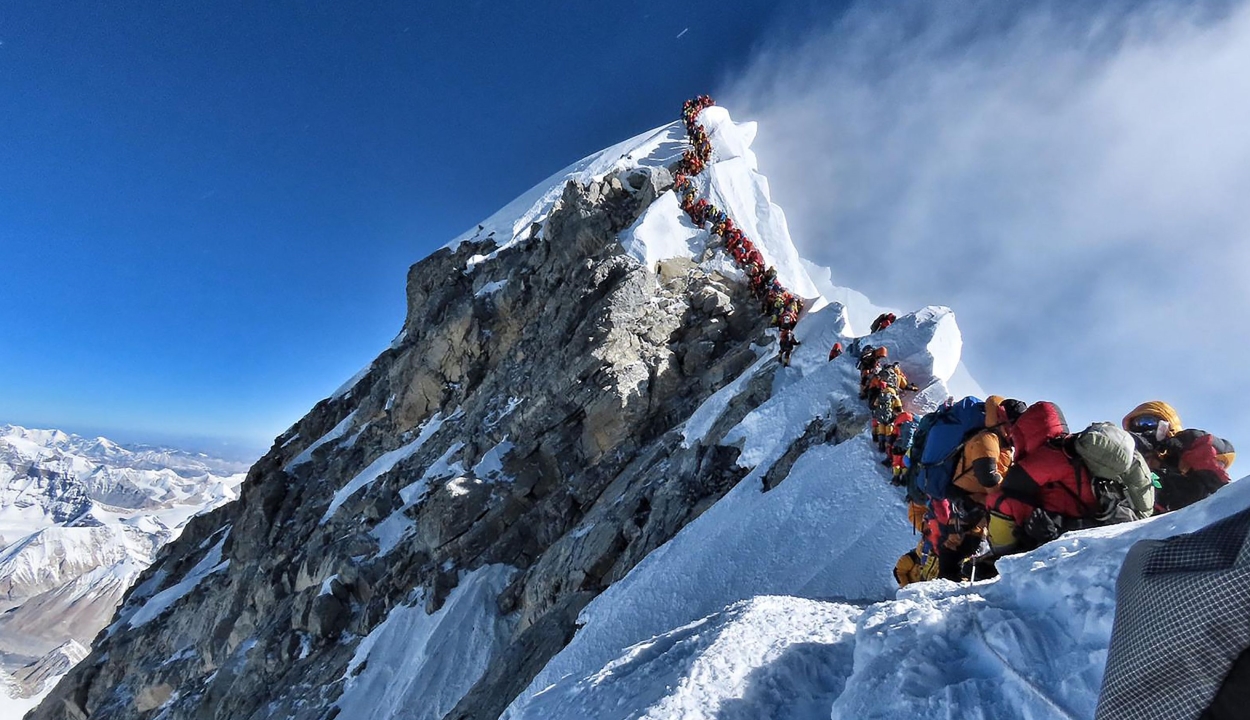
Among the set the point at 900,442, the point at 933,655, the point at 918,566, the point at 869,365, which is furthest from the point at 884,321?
the point at 933,655

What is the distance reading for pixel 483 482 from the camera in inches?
866

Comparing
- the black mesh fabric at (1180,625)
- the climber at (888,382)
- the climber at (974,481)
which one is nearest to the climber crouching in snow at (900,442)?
the climber at (974,481)

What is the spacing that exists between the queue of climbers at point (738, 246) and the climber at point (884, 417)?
5146 millimetres

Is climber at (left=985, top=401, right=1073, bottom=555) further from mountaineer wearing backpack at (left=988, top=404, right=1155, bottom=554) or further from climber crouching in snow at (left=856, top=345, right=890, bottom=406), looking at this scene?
climber crouching in snow at (left=856, top=345, right=890, bottom=406)

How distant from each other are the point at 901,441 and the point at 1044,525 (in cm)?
337

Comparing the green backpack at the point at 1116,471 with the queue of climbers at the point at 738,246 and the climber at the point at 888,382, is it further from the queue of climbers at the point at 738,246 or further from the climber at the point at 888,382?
the queue of climbers at the point at 738,246

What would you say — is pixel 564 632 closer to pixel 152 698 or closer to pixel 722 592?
pixel 722 592

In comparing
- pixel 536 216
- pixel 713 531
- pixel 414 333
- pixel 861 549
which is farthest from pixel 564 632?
pixel 536 216

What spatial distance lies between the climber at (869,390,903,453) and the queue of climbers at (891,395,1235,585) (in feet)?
7.75

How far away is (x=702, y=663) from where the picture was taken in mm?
4801

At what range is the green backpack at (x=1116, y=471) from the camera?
15.6 ft

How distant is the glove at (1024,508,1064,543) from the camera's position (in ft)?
16.7

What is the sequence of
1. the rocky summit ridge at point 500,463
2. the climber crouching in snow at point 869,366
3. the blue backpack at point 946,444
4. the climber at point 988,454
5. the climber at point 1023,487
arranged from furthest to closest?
the rocky summit ridge at point 500,463 < the climber crouching in snow at point 869,366 < the blue backpack at point 946,444 < the climber at point 988,454 < the climber at point 1023,487

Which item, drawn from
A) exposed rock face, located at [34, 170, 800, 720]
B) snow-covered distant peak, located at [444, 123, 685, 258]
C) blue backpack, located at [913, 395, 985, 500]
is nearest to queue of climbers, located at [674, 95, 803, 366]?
exposed rock face, located at [34, 170, 800, 720]
